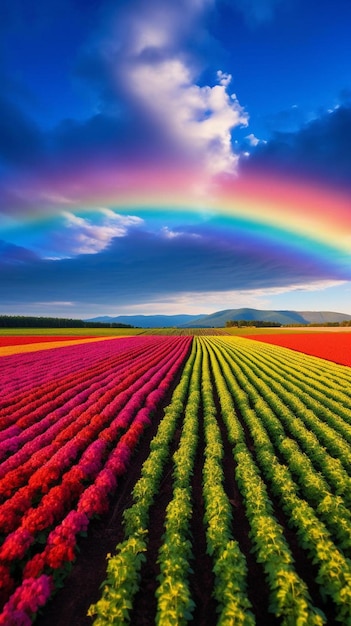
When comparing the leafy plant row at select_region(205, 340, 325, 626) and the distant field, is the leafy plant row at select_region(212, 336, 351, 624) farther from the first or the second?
the distant field

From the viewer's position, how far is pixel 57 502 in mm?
8430

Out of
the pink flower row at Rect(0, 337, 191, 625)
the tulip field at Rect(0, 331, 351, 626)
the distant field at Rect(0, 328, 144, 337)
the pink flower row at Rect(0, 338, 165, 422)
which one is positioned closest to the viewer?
the tulip field at Rect(0, 331, 351, 626)

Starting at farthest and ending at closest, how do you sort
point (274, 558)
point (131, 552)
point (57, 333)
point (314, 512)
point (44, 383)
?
point (57, 333) < point (44, 383) < point (314, 512) < point (131, 552) < point (274, 558)

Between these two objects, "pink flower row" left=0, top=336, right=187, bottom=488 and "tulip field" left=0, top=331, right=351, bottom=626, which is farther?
"pink flower row" left=0, top=336, right=187, bottom=488

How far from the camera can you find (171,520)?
25.4 ft

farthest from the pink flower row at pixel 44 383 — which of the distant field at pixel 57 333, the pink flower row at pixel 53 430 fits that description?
the distant field at pixel 57 333

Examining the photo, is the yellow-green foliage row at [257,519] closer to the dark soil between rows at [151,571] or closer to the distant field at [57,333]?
the dark soil between rows at [151,571]

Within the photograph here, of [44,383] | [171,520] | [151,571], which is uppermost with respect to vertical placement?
[44,383]

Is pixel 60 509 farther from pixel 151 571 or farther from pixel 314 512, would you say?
pixel 314 512

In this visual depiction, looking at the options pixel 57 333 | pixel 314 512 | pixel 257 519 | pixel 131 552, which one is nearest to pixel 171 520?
pixel 131 552

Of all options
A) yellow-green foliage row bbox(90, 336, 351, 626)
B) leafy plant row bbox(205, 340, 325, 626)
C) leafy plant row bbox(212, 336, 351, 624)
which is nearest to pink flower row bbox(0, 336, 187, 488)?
yellow-green foliage row bbox(90, 336, 351, 626)

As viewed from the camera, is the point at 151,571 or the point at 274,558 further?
the point at 151,571

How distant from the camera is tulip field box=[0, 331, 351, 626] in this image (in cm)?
579

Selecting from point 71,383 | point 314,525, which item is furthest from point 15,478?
point 71,383
